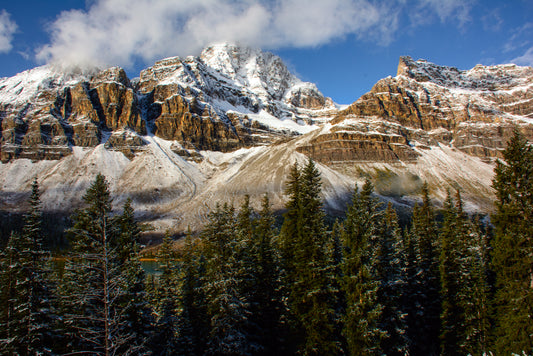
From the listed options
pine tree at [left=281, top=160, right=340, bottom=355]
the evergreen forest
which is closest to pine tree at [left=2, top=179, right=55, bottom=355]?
the evergreen forest

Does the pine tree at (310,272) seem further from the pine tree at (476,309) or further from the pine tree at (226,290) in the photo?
the pine tree at (476,309)

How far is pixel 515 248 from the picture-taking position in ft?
58.4

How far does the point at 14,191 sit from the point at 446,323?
22861cm

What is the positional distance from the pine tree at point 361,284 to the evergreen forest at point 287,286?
0.09 meters

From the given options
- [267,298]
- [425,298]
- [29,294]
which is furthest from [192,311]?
[425,298]

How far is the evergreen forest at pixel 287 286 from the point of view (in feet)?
56.3

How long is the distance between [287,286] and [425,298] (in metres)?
17.9

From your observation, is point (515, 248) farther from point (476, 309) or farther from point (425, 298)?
point (425, 298)

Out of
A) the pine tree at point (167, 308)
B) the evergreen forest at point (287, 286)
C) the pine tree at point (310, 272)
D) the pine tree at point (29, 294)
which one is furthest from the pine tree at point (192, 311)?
the pine tree at point (29, 294)

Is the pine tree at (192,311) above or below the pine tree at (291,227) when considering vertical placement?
below

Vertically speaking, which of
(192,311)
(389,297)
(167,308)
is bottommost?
(192,311)

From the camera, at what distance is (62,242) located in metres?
125

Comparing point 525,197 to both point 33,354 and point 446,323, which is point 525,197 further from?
point 33,354

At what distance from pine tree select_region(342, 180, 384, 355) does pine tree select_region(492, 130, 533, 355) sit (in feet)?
22.8
